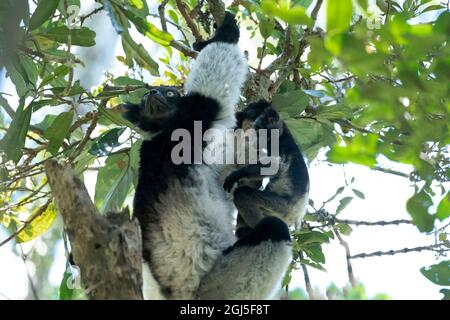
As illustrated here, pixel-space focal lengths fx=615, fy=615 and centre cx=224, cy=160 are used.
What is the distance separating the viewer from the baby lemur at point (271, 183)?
15.8 feet

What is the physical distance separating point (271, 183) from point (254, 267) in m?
0.88

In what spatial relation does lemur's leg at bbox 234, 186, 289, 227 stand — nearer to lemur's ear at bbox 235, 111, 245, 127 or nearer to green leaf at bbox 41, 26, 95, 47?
lemur's ear at bbox 235, 111, 245, 127

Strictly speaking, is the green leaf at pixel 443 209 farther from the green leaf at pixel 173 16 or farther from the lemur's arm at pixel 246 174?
the green leaf at pixel 173 16

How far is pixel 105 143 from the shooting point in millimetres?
5418

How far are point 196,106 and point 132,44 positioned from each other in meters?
0.76

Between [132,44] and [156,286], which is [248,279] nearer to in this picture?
[156,286]

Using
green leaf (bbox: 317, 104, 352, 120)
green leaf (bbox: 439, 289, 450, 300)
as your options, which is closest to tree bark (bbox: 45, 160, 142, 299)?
green leaf (bbox: 439, 289, 450, 300)

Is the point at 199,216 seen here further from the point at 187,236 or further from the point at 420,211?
the point at 420,211

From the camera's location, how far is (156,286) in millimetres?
4656

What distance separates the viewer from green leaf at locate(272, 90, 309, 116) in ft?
17.2

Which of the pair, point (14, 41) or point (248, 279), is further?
point (248, 279)

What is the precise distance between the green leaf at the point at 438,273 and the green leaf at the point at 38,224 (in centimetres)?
368

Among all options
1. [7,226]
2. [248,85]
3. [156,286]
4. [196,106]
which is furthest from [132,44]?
[7,226]

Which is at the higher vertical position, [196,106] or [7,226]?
[196,106]
